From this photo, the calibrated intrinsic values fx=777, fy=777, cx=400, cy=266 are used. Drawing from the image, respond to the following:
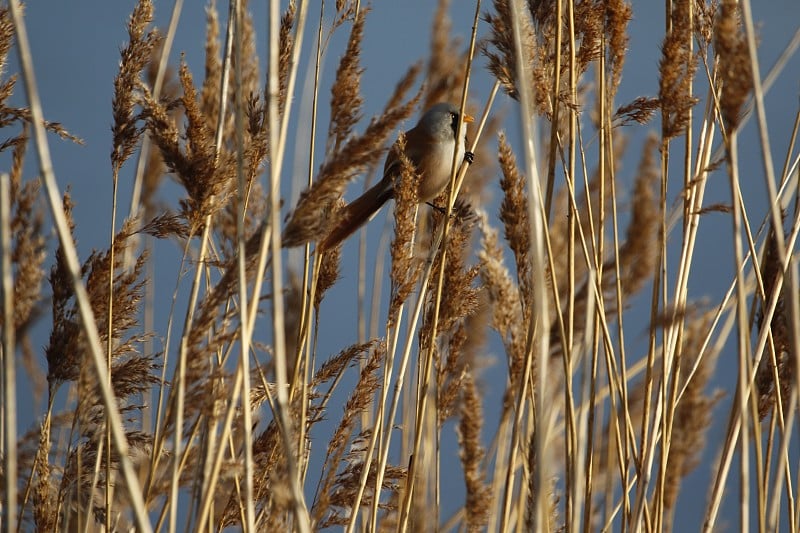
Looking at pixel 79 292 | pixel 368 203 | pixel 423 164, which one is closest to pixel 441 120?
pixel 423 164

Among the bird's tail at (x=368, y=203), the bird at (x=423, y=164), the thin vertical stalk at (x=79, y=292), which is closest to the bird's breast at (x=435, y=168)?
the bird at (x=423, y=164)

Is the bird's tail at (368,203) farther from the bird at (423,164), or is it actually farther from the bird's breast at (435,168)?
the bird's breast at (435,168)

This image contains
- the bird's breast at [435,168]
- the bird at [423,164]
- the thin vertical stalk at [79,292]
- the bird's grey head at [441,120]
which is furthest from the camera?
the bird's grey head at [441,120]

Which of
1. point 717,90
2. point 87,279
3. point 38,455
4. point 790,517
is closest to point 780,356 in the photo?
point 790,517

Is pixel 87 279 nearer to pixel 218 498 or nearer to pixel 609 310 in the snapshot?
pixel 218 498

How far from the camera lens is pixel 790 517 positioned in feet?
4.72

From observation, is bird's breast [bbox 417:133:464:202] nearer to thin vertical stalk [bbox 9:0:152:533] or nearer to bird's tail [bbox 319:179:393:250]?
bird's tail [bbox 319:179:393:250]

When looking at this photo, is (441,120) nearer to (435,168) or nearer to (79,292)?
(435,168)

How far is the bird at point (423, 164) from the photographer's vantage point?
1.86 m

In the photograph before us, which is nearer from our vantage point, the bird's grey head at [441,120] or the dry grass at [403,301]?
the dry grass at [403,301]

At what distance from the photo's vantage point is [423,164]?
2.15m

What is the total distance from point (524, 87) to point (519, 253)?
660 mm

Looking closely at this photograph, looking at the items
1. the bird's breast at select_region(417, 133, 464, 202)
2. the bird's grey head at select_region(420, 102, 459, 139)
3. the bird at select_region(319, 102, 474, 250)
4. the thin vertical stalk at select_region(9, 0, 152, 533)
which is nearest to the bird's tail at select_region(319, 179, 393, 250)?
the bird at select_region(319, 102, 474, 250)

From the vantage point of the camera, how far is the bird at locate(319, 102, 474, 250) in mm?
1861
